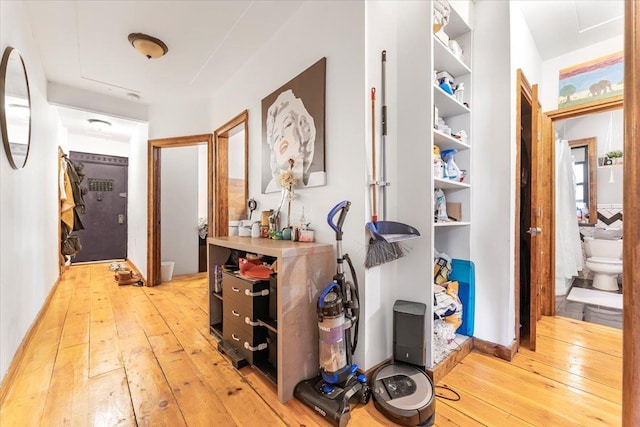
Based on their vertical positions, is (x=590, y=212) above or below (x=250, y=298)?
above

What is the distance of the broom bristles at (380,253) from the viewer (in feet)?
4.92

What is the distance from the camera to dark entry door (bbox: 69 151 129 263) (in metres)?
5.24

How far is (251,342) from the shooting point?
5.39ft

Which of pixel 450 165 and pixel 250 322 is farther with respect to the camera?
pixel 450 165

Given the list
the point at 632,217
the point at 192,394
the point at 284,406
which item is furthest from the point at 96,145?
the point at 632,217

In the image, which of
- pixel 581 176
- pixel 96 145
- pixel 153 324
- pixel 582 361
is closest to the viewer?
pixel 582 361

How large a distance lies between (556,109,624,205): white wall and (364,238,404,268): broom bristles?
14.1 ft

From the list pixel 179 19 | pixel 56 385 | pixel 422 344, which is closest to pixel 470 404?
pixel 422 344

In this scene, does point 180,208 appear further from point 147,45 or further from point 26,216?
point 147,45

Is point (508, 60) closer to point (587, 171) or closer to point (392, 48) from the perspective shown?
point (392, 48)

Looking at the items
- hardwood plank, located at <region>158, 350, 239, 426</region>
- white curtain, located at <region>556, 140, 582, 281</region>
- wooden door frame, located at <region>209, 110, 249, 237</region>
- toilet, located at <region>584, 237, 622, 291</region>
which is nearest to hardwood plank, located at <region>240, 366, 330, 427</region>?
hardwood plank, located at <region>158, 350, 239, 426</region>

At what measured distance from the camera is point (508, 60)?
6.05 feet

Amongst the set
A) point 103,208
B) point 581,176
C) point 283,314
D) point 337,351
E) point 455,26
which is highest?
point 455,26

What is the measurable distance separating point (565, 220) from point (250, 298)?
161 inches
